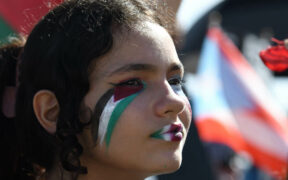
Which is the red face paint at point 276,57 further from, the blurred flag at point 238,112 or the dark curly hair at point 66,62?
the blurred flag at point 238,112

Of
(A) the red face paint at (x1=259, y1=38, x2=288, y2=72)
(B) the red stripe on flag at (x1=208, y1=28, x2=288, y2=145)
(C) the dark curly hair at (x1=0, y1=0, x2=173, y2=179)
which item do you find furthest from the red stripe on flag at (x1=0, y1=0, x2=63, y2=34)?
(B) the red stripe on flag at (x1=208, y1=28, x2=288, y2=145)

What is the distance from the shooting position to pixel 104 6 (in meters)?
2.28

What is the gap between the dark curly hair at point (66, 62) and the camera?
2168 millimetres

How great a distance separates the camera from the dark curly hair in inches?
85.4

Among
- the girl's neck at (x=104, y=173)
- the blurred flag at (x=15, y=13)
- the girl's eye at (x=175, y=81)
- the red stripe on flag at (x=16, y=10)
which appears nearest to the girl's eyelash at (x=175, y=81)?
the girl's eye at (x=175, y=81)

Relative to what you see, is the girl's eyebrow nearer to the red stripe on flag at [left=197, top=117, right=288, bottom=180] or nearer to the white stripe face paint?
the white stripe face paint

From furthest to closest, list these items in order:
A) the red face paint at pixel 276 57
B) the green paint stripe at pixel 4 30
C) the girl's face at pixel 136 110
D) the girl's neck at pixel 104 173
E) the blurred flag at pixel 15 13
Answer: the green paint stripe at pixel 4 30 < the blurred flag at pixel 15 13 < the red face paint at pixel 276 57 < the girl's neck at pixel 104 173 < the girl's face at pixel 136 110

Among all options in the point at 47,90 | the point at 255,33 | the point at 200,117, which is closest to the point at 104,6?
the point at 47,90

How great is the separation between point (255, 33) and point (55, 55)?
32.1ft

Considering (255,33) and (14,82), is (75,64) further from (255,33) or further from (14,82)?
(255,33)

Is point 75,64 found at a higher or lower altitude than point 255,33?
higher

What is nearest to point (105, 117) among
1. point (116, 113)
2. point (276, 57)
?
point (116, 113)

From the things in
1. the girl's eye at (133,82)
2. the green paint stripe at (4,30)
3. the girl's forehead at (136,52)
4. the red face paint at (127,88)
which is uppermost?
the girl's forehead at (136,52)

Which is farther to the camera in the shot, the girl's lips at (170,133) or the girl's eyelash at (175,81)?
the girl's eyelash at (175,81)
